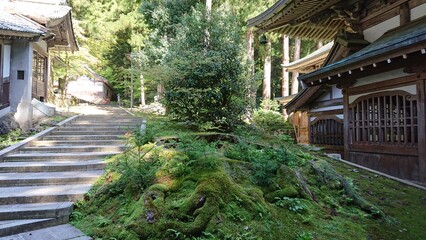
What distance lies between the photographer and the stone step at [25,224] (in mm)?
3605

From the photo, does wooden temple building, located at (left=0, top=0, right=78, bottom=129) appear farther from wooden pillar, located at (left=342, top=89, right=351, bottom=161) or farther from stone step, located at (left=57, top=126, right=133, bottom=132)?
wooden pillar, located at (left=342, top=89, right=351, bottom=161)

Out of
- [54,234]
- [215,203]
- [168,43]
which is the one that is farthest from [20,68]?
[215,203]

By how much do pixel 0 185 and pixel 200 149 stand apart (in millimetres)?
3749

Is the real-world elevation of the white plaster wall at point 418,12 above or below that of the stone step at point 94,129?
above

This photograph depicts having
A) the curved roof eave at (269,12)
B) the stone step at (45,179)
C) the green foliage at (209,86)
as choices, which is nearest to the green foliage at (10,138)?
the stone step at (45,179)

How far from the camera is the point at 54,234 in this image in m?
3.61

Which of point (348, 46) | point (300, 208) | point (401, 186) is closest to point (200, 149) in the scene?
point (300, 208)

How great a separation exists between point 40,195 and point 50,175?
1.17 meters

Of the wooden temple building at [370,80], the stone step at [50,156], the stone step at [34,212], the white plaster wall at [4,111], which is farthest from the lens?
the white plaster wall at [4,111]

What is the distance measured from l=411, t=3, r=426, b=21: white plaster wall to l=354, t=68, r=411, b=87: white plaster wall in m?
1.49

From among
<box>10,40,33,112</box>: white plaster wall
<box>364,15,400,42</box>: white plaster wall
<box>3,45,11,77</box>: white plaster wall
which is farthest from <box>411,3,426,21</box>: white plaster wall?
<box>3,45,11,77</box>: white plaster wall

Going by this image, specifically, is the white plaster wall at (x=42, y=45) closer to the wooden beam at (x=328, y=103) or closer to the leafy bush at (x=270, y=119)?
the leafy bush at (x=270, y=119)

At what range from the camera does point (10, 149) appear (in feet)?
23.0

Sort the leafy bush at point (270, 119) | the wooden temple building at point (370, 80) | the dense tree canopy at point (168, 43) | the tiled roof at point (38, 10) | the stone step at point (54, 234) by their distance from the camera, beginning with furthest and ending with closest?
1. the leafy bush at point (270, 119)
2. the tiled roof at point (38, 10)
3. the dense tree canopy at point (168, 43)
4. the wooden temple building at point (370, 80)
5. the stone step at point (54, 234)
